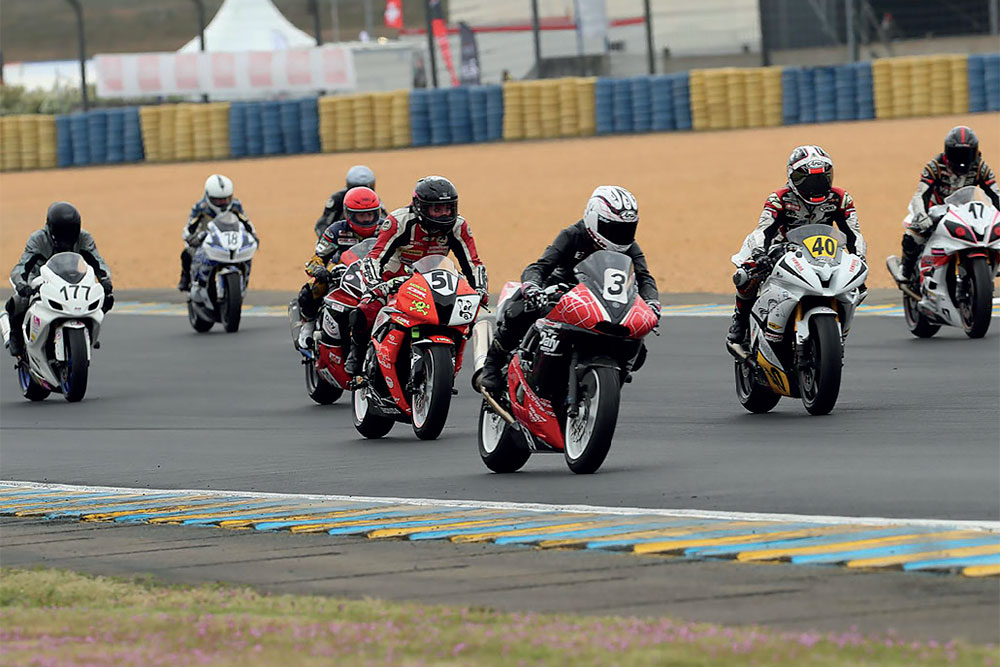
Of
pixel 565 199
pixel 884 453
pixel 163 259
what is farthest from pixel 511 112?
pixel 884 453

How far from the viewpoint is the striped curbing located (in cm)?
702

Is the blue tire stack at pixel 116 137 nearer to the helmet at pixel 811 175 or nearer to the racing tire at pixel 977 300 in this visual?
the racing tire at pixel 977 300

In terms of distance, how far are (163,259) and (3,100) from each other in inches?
1266

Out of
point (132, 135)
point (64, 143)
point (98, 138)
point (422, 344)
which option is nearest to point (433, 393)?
point (422, 344)

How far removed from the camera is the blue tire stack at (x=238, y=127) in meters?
46.2

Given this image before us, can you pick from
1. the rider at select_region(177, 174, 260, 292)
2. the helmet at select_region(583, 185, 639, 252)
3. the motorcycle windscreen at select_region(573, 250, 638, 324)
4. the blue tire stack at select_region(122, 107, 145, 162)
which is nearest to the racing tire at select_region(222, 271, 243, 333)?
the rider at select_region(177, 174, 260, 292)

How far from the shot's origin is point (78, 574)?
24.9 feet

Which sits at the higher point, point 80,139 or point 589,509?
point 80,139

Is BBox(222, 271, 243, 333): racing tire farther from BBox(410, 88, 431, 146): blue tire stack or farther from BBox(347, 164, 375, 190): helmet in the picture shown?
BBox(410, 88, 431, 146): blue tire stack

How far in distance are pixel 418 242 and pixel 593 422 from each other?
3.80m

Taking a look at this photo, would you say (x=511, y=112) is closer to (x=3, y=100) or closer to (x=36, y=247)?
(x=3, y=100)

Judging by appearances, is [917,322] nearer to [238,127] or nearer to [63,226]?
[63,226]

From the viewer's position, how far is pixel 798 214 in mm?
12945

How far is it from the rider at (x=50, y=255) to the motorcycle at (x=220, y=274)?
15.2 feet
